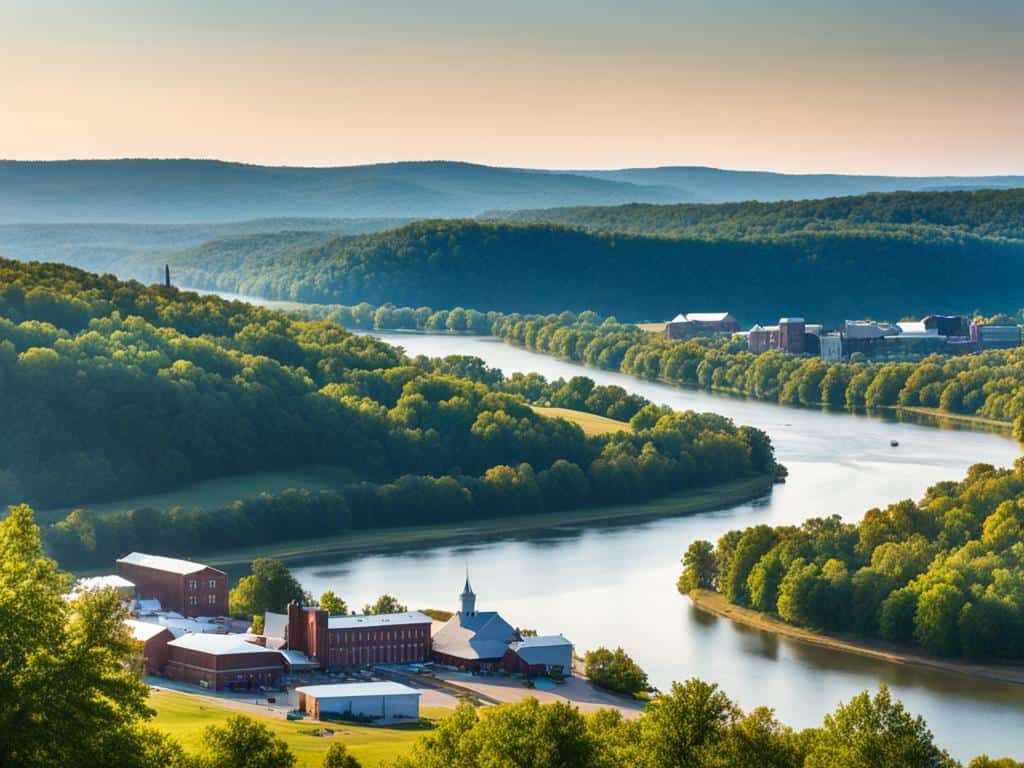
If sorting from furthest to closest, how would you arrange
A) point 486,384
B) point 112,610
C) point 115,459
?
point 486,384
point 115,459
point 112,610

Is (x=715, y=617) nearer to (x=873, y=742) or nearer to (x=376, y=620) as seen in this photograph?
(x=376, y=620)

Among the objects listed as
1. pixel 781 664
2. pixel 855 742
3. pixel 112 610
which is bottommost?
pixel 781 664

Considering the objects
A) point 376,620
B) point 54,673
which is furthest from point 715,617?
point 54,673

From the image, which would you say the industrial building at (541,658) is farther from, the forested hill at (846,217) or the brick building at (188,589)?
the forested hill at (846,217)

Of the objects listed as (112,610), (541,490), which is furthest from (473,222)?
(112,610)

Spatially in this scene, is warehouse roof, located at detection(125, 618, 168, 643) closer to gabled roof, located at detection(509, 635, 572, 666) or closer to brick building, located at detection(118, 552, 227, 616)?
brick building, located at detection(118, 552, 227, 616)

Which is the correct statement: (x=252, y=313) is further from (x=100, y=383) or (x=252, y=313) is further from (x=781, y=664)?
(x=781, y=664)

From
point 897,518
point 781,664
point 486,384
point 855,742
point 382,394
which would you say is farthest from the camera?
point 486,384

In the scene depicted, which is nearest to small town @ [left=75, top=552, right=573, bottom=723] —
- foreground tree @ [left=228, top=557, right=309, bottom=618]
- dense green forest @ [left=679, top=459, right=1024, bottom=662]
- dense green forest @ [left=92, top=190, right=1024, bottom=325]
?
foreground tree @ [left=228, top=557, right=309, bottom=618]
